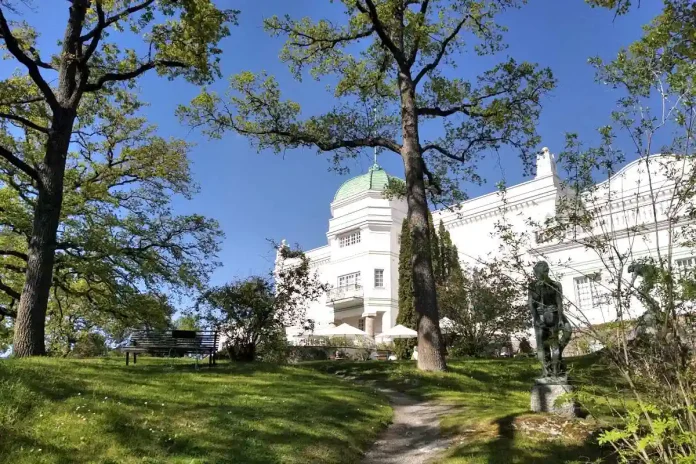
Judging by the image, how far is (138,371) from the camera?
10.3 metres

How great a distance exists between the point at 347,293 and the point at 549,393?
29165 mm

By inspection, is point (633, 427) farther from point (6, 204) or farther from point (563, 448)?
point (6, 204)

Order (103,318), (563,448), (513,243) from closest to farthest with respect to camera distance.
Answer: (563,448)
(513,243)
(103,318)

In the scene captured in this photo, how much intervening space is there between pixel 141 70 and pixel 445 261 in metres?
22.4

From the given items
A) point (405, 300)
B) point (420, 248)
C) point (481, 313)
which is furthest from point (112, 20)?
point (405, 300)

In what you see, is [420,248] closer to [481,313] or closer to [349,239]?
[481,313]

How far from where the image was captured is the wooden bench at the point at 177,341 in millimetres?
12797

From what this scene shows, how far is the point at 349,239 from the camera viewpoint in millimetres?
38562

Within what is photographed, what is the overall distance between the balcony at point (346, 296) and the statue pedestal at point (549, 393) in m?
27.7

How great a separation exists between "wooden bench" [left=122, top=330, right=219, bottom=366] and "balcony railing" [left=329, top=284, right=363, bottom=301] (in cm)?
2223

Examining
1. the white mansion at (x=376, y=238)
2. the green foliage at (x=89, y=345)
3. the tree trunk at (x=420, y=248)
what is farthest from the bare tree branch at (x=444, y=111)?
the green foliage at (x=89, y=345)

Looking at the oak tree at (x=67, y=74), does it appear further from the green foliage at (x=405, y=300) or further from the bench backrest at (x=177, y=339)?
the green foliage at (x=405, y=300)

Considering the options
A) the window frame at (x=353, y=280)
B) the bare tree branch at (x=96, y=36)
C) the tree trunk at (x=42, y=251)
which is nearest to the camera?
the tree trunk at (x=42, y=251)

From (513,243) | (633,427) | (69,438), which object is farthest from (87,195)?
(633,427)
